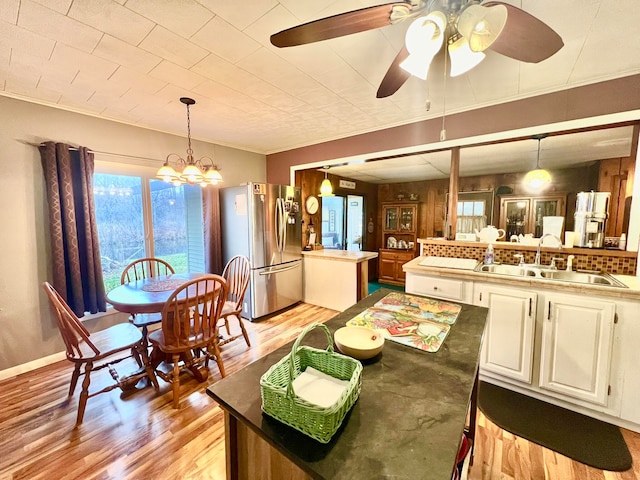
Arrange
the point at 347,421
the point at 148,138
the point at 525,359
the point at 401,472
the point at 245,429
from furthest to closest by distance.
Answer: the point at 148,138
the point at 525,359
the point at 245,429
the point at 347,421
the point at 401,472

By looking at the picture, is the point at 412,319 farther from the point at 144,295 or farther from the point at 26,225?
the point at 26,225

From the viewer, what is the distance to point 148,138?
3062 mm

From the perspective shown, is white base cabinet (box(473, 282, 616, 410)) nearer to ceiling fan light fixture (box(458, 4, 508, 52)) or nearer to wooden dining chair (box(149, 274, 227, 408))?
ceiling fan light fixture (box(458, 4, 508, 52))

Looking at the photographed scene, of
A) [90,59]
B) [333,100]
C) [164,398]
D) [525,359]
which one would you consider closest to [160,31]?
[90,59]

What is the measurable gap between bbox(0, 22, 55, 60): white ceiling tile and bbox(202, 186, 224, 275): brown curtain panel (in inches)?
75.2

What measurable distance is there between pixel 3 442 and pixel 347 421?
91.1 inches

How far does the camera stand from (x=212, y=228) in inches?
140

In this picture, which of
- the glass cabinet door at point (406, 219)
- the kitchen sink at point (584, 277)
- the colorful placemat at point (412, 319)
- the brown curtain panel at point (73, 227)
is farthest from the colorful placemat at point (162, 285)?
the glass cabinet door at point (406, 219)

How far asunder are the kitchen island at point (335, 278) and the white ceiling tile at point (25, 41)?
3119 mm

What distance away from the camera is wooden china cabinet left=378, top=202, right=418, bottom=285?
218 inches

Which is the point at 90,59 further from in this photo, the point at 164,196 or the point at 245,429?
the point at 245,429

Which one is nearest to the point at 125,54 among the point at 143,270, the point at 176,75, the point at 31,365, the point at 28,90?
the point at 176,75

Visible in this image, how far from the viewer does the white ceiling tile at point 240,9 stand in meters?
1.30

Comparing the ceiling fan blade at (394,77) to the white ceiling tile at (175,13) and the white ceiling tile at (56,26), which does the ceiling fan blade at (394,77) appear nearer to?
the white ceiling tile at (175,13)
